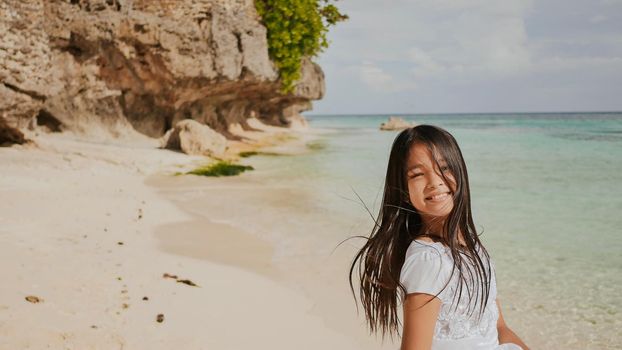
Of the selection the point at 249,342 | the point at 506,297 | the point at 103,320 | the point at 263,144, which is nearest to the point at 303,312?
the point at 249,342

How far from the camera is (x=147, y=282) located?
15.4ft

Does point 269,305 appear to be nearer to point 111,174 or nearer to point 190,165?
point 111,174

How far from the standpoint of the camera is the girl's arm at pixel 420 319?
64.5 inches

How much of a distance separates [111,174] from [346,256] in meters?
7.21

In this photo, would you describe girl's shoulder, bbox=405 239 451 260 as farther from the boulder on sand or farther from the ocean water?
the boulder on sand

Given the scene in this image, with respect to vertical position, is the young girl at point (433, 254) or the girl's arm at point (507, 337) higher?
the young girl at point (433, 254)

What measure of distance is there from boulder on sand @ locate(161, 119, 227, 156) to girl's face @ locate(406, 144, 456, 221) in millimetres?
15344

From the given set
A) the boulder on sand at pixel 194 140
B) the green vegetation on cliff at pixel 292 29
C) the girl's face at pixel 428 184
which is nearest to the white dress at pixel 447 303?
the girl's face at pixel 428 184

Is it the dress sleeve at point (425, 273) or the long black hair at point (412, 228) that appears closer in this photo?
the dress sleeve at point (425, 273)

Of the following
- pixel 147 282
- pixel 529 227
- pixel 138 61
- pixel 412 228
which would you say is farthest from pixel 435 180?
pixel 138 61

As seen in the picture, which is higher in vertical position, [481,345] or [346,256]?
[481,345]

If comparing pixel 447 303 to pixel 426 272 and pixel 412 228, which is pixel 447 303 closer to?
pixel 426 272

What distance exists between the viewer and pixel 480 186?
1345 cm

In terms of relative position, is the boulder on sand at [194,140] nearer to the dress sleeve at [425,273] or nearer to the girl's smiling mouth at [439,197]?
the girl's smiling mouth at [439,197]
